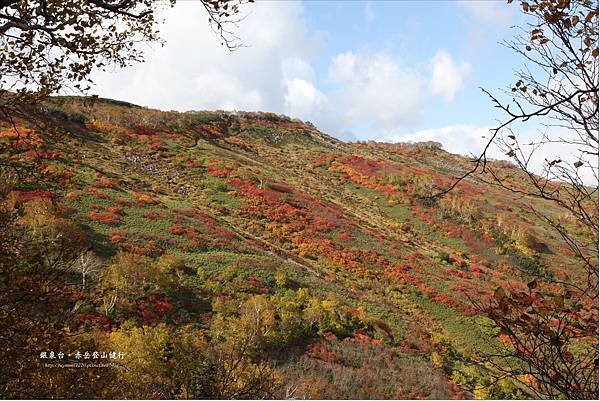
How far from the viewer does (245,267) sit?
2139 centimetres

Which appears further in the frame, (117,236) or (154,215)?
(154,215)

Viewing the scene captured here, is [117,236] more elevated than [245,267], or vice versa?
[117,236]

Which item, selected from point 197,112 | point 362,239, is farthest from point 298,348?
point 197,112

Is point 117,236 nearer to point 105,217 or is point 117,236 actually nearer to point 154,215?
point 105,217

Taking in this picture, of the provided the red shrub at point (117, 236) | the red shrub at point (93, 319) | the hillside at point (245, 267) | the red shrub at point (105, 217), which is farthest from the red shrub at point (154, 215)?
the red shrub at point (93, 319)

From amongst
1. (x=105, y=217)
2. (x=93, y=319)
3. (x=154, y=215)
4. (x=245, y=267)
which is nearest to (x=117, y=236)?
(x=105, y=217)

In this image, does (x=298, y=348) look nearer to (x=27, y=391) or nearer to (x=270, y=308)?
(x=270, y=308)

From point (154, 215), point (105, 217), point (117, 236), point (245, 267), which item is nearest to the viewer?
point (117, 236)

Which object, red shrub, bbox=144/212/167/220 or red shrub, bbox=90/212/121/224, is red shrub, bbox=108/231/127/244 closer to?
red shrub, bbox=90/212/121/224

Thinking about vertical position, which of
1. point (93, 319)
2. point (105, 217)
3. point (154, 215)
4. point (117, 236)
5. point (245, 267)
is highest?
point (154, 215)

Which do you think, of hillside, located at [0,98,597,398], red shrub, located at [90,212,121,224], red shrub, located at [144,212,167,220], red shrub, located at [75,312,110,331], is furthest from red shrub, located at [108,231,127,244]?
red shrub, located at [75,312,110,331]

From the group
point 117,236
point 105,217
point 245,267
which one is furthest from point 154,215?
point 245,267

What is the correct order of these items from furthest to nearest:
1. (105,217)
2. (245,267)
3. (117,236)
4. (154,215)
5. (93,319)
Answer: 1. (154,215)
2. (105,217)
3. (245,267)
4. (117,236)
5. (93,319)

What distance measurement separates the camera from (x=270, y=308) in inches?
687
